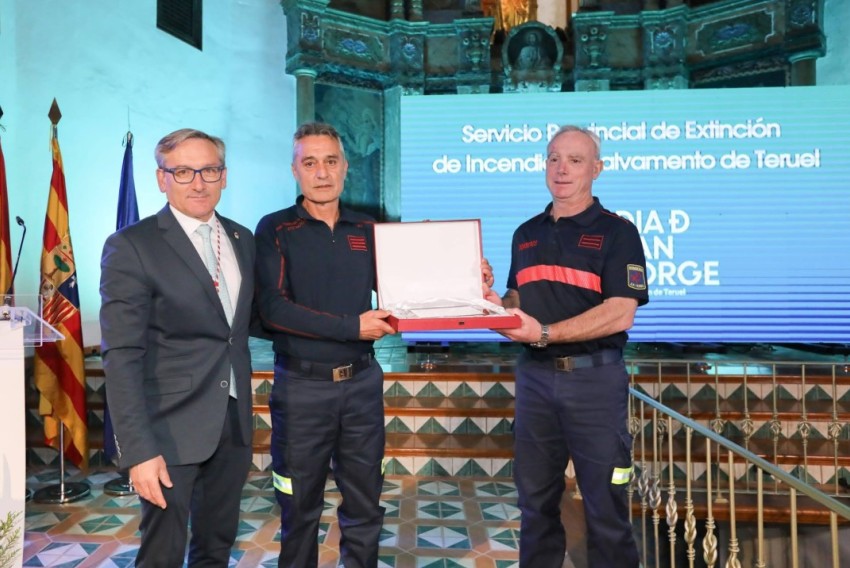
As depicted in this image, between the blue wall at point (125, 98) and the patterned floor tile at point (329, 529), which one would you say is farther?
the blue wall at point (125, 98)

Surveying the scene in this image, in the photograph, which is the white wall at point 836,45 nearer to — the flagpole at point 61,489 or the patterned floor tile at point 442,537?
the patterned floor tile at point 442,537

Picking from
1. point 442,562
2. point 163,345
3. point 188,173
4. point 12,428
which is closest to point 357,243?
point 188,173

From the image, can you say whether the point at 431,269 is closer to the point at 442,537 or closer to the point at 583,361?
the point at 583,361

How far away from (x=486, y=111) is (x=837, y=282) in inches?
132

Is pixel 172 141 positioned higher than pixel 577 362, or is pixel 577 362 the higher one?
pixel 172 141


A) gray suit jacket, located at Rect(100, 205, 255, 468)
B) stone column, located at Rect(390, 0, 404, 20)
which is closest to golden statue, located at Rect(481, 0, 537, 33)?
stone column, located at Rect(390, 0, 404, 20)

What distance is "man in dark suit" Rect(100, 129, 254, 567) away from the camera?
60.2 inches

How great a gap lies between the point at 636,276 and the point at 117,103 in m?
5.47

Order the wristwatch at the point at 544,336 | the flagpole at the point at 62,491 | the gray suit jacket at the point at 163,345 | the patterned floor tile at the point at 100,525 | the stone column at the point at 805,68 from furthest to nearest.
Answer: the stone column at the point at 805,68 → the flagpole at the point at 62,491 → the patterned floor tile at the point at 100,525 → the wristwatch at the point at 544,336 → the gray suit jacket at the point at 163,345

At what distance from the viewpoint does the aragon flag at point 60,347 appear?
3670 millimetres

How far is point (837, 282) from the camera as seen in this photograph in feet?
16.4

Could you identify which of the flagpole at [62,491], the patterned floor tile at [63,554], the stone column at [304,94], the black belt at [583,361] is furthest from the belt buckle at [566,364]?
the stone column at [304,94]

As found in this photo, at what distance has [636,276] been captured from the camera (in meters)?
2.01

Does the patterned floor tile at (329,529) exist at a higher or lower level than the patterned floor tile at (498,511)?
higher
